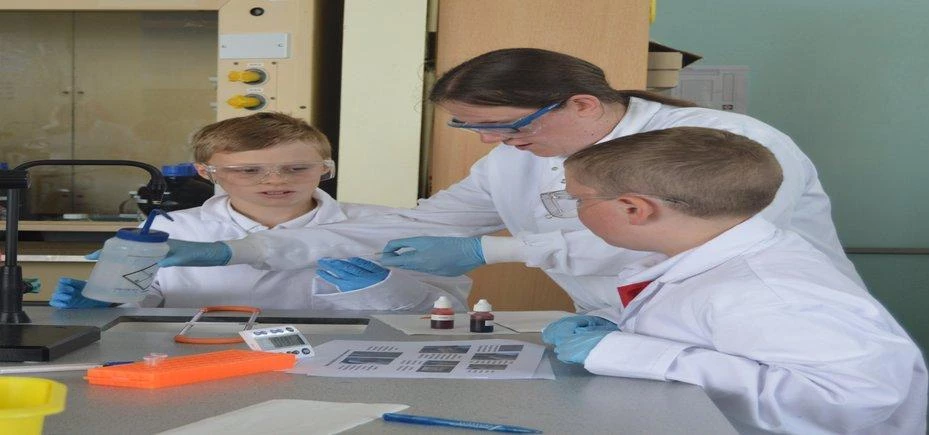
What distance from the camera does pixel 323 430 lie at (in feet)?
2.93

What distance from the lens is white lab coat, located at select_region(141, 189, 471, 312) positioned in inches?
80.3

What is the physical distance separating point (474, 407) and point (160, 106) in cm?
277

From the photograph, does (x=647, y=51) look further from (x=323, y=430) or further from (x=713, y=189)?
(x=323, y=430)

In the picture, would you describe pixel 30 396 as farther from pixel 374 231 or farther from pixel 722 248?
pixel 374 231

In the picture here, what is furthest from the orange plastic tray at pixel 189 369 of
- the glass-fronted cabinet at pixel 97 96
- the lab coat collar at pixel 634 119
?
the glass-fronted cabinet at pixel 97 96

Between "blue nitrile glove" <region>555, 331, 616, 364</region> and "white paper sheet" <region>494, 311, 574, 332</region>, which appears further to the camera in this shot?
"white paper sheet" <region>494, 311, 574, 332</region>

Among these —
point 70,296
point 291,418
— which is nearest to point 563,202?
point 291,418

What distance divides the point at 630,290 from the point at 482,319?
0.27 meters

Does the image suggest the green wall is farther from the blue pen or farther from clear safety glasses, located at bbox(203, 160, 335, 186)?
the blue pen

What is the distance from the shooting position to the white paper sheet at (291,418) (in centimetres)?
89

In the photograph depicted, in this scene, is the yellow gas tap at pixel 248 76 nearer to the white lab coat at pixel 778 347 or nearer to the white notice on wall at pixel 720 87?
the white notice on wall at pixel 720 87

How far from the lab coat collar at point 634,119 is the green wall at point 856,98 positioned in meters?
1.49

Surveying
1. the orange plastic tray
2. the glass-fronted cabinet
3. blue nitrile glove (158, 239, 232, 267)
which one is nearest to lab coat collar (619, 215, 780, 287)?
the orange plastic tray

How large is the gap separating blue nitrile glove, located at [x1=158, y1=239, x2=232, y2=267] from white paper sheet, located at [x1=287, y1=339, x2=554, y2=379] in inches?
22.2
